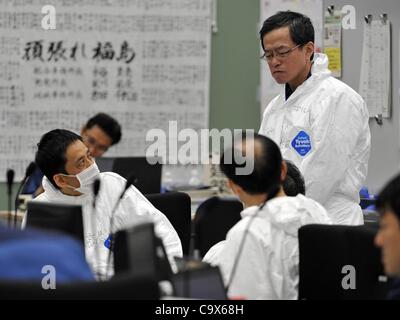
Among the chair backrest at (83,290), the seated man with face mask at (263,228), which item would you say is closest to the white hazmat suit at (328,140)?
the seated man with face mask at (263,228)

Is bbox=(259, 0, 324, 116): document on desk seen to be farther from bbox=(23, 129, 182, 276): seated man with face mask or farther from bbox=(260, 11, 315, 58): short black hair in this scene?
bbox=(23, 129, 182, 276): seated man with face mask

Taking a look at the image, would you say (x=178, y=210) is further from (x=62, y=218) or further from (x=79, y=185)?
(x=62, y=218)

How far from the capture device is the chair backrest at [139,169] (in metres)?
3.70

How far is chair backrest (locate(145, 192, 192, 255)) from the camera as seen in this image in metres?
3.07

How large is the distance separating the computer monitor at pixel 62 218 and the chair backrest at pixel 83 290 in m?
0.43

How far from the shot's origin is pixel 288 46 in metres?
2.85

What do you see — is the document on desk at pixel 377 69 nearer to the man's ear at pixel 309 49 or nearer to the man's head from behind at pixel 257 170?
the man's ear at pixel 309 49

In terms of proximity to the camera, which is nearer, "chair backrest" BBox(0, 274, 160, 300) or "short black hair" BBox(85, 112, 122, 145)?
"chair backrest" BBox(0, 274, 160, 300)

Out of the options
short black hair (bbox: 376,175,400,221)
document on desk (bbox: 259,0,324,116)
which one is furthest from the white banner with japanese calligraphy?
short black hair (bbox: 376,175,400,221)

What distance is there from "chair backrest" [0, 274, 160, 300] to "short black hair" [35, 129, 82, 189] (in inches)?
57.2

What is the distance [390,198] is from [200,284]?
16.4 inches

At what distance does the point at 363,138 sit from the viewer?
287 cm
